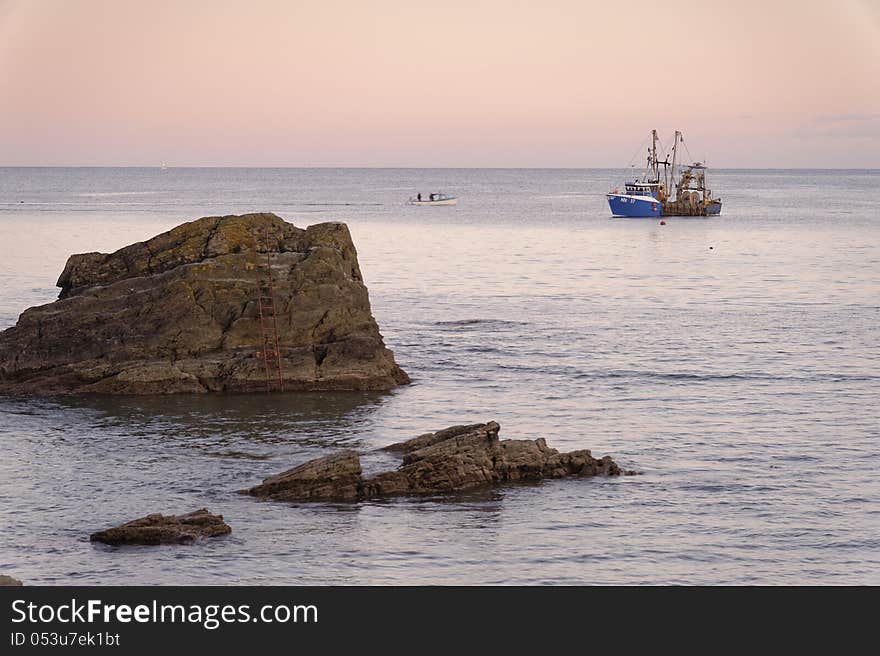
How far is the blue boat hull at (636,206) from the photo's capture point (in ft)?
502

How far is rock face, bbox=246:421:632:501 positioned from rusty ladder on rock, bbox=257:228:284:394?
10458 mm

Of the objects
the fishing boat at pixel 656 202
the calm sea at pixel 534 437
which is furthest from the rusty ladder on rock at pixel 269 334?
the fishing boat at pixel 656 202

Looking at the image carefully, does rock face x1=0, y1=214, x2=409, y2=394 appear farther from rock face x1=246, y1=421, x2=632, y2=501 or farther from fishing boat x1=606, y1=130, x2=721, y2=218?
fishing boat x1=606, y1=130, x2=721, y2=218

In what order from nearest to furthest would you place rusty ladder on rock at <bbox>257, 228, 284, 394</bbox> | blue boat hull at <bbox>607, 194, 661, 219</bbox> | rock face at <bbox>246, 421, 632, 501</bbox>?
rock face at <bbox>246, 421, 632, 501</bbox> → rusty ladder on rock at <bbox>257, 228, 284, 394</bbox> → blue boat hull at <bbox>607, 194, 661, 219</bbox>

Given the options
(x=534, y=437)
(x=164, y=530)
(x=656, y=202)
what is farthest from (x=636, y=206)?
(x=164, y=530)

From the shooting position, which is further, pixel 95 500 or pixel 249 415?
pixel 249 415

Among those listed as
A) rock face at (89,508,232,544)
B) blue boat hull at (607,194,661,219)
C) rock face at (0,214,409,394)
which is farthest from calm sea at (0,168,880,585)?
blue boat hull at (607,194,661,219)

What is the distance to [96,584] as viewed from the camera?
23.1m

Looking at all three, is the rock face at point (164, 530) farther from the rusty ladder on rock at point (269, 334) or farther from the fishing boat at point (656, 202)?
the fishing boat at point (656, 202)

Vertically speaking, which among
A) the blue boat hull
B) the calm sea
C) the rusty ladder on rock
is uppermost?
the blue boat hull

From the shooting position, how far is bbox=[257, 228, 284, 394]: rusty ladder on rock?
41.4 meters
